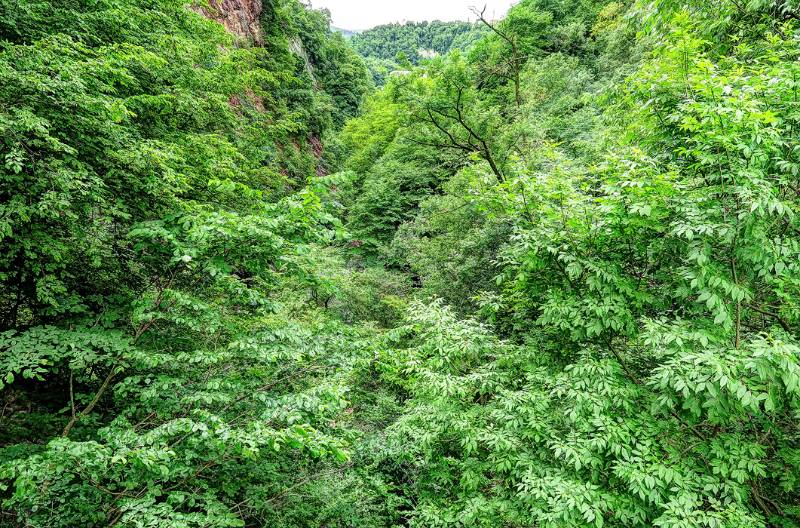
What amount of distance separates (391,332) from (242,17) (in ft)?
85.5

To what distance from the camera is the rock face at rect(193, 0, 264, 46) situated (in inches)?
802

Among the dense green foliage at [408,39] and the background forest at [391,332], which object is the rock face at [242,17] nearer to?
the background forest at [391,332]

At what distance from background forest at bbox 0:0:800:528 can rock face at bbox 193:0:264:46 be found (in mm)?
16885

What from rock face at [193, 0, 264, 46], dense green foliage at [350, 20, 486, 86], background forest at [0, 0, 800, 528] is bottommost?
background forest at [0, 0, 800, 528]

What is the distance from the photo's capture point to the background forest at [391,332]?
3107 millimetres

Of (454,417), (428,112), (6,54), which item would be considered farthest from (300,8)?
(454,417)

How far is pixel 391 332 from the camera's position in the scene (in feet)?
16.6

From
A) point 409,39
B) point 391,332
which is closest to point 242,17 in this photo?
point 391,332

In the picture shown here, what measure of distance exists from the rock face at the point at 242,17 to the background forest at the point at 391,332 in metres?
16.9

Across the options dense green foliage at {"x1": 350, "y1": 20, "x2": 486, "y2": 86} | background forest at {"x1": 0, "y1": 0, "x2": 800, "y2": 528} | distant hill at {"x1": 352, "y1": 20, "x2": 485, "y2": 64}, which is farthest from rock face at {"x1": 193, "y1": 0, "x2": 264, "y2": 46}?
distant hill at {"x1": 352, "y1": 20, "x2": 485, "y2": 64}

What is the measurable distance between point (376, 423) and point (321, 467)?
8.45 feet

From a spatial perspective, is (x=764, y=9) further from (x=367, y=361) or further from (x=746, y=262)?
(x=367, y=361)

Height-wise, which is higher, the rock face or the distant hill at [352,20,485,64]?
the distant hill at [352,20,485,64]

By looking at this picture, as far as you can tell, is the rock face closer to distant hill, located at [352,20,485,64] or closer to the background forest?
the background forest
